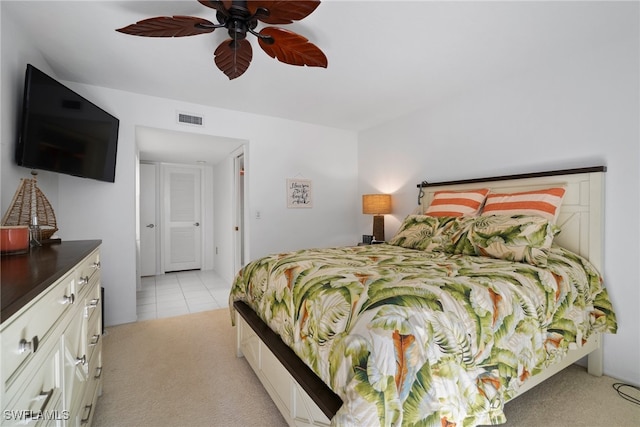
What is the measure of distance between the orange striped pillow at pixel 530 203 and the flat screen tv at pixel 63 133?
3428 mm

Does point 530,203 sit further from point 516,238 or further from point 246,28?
point 246,28

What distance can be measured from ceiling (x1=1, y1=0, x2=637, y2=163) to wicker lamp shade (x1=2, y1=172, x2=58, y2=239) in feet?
3.74

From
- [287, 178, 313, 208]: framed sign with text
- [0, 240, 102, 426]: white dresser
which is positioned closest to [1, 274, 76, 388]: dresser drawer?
[0, 240, 102, 426]: white dresser

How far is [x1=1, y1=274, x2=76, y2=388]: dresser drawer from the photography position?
1.97 ft

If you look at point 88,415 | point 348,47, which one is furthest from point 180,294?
point 348,47

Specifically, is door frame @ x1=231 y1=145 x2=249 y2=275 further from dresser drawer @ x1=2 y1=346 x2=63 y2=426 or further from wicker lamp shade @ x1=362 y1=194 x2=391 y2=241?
dresser drawer @ x1=2 y1=346 x2=63 y2=426

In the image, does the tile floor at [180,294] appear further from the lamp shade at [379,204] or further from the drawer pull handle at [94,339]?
the lamp shade at [379,204]

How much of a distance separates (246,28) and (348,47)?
87 centimetres

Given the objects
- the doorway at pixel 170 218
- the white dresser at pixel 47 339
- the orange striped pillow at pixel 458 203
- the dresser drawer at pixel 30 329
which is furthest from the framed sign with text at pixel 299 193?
the dresser drawer at pixel 30 329

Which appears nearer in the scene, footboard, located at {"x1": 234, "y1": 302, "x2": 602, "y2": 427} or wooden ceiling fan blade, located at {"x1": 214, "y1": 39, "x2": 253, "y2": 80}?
footboard, located at {"x1": 234, "y1": 302, "x2": 602, "y2": 427}

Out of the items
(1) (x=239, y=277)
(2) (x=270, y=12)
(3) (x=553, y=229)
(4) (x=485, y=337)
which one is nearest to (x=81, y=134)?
(1) (x=239, y=277)

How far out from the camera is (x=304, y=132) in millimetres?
4023

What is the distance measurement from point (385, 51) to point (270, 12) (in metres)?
1.09

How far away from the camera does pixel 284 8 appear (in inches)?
57.0
